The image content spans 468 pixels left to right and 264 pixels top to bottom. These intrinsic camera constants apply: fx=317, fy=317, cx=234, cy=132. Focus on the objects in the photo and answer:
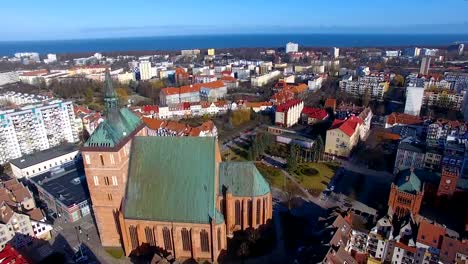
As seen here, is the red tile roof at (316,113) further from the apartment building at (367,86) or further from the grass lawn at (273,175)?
the apartment building at (367,86)

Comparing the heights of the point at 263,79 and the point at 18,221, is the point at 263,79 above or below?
above

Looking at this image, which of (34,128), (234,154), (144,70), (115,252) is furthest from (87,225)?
(144,70)

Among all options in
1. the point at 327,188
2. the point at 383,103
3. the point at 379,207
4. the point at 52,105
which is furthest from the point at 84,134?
the point at 383,103

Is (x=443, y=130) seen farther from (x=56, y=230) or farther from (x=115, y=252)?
(x=56, y=230)

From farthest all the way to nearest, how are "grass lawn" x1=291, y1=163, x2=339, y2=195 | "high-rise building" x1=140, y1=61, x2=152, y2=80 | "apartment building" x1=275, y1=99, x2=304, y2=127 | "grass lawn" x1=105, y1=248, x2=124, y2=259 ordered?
"high-rise building" x1=140, y1=61, x2=152, y2=80, "apartment building" x1=275, y1=99, x2=304, y2=127, "grass lawn" x1=291, y1=163, x2=339, y2=195, "grass lawn" x1=105, y1=248, x2=124, y2=259

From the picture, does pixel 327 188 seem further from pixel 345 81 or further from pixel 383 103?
pixel 345 81

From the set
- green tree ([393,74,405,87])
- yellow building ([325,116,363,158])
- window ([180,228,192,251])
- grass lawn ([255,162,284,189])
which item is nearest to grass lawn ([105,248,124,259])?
window ([180,228,192,251])

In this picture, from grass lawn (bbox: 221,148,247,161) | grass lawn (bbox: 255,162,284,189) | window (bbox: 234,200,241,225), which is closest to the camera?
window (bbox: 234,200,241,225)

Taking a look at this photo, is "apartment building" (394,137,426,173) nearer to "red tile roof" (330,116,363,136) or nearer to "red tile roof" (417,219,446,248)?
"red tile roof" (330,116,363,136)
